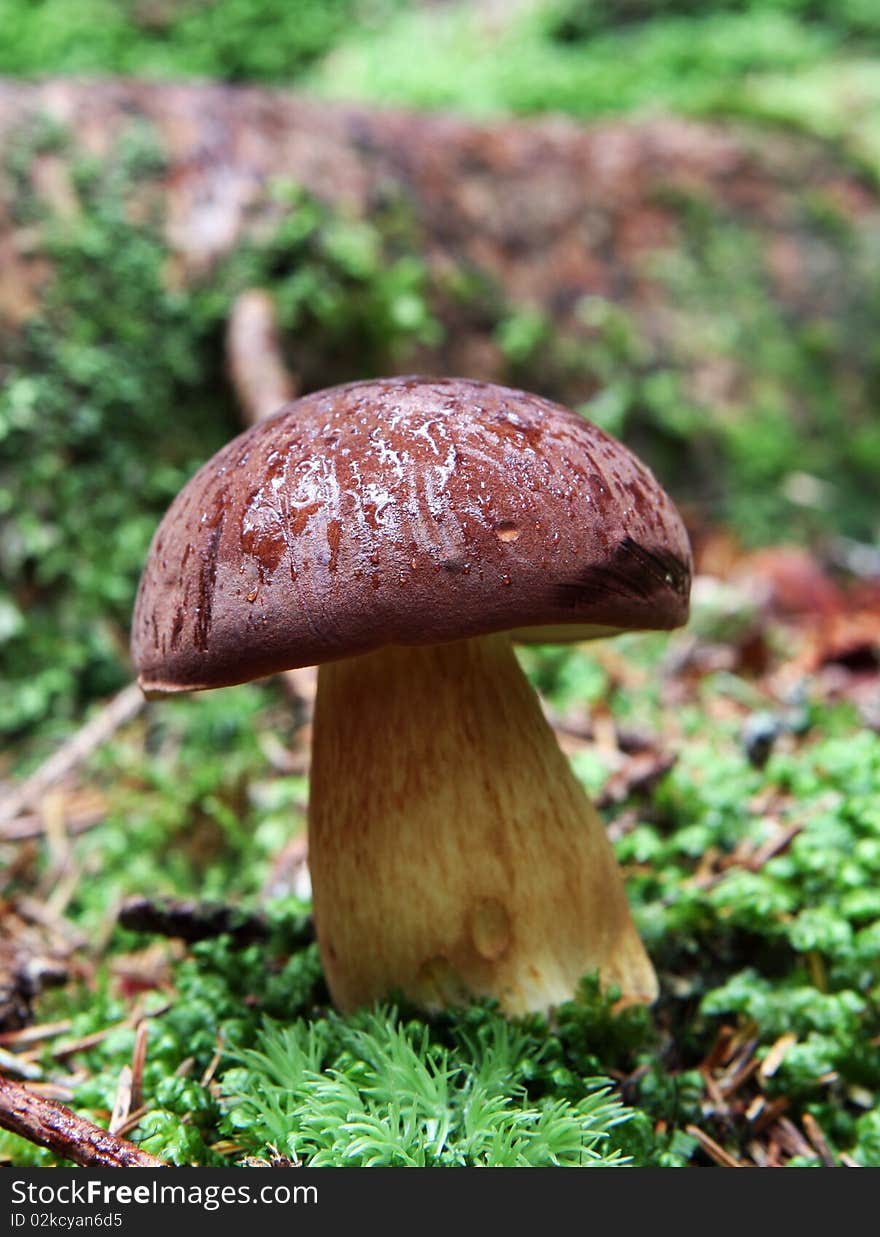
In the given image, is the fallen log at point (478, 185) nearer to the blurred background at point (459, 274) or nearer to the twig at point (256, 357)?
the blurred background at point (459, 274)

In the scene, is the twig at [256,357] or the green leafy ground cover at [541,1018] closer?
the green leafy ground cover at [541,1018]

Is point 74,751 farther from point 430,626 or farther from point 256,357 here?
point 430,626

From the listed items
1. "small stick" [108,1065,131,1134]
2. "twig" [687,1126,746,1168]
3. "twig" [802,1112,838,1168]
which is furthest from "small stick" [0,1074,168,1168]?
"twig" [802,1112,838,1168]

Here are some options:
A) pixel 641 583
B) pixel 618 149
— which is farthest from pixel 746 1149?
pixel 618 149

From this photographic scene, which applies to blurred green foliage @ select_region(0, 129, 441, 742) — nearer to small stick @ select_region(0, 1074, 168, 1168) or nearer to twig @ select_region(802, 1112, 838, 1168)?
small stick @ select_region(0, 1074, 168, 1168)

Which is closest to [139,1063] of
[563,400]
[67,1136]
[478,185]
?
[67,1136]

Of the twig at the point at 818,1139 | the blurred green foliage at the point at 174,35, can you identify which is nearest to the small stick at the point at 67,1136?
the twig at the point at 818,1139
